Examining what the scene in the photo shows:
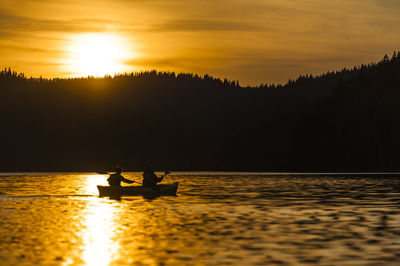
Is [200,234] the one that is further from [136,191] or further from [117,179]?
[117,179]

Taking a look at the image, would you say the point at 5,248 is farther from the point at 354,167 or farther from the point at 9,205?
the point at 354,167

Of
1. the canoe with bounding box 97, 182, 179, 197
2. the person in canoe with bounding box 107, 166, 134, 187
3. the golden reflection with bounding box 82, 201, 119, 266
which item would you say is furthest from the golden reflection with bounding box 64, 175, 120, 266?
the person in canoe with bounding box 107, 166, 134, 187

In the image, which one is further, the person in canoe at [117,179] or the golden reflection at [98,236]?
the person in canoe at [117,179]

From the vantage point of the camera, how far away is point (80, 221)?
129 ft

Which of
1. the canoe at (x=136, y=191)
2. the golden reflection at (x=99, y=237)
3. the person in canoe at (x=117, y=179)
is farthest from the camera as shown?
the person in canoe at (x=117, y=179)

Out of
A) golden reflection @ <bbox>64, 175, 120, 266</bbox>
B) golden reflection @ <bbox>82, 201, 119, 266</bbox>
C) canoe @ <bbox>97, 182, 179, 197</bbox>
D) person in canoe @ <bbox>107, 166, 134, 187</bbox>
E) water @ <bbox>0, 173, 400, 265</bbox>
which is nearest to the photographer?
golden reflection @ <bbox>64, 175, 120, 266</bbox>

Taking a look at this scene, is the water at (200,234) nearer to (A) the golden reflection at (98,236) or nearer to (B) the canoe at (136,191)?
(A) the golden reflection at (98,236)

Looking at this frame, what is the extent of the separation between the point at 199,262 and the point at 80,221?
16548 millimetres

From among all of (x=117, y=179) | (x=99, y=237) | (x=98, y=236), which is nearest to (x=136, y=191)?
(x=117, y=179)

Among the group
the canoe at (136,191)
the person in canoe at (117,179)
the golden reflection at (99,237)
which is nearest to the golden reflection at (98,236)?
the golden reflection at (99,237)

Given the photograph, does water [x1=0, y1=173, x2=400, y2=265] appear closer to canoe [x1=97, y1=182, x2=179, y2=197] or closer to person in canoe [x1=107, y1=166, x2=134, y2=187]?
canoe [x1=97, y1=182, x2=179, y2=197]

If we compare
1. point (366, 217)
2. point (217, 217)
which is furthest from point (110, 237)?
point (366, 217)

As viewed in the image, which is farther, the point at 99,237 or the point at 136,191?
the point at 136,191

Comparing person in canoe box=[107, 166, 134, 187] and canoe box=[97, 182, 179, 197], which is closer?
canoe box=[97, 182, 179, 197]
